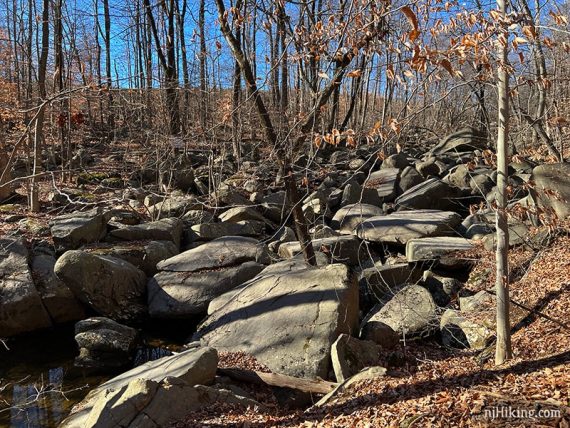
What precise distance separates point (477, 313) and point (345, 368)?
213 centimetres

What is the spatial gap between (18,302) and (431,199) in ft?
30.5

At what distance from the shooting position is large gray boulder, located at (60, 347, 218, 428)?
14.5 feet

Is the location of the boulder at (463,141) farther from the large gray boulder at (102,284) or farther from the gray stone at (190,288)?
the large gray boulder at (102,284)

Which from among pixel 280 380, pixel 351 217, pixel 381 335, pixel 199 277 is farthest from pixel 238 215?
pixel 280 380

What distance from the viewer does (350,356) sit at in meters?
5.61

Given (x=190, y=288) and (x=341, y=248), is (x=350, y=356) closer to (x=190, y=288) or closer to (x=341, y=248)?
(x=341, y=248)

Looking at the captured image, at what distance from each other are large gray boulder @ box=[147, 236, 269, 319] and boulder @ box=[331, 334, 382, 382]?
121 inches

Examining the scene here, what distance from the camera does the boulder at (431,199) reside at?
12047 millimetres

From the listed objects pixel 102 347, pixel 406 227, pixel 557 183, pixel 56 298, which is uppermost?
pixel 557 183

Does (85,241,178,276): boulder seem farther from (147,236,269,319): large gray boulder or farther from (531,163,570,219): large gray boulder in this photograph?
(531,163,570,219): large gray boulder

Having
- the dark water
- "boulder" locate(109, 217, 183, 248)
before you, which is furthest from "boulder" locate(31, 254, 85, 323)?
"boulder" locate(109, 217, 183, 248)

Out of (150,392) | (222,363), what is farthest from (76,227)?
(150,392)

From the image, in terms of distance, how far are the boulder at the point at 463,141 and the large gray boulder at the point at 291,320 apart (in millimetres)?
13105

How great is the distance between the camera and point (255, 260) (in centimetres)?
925
